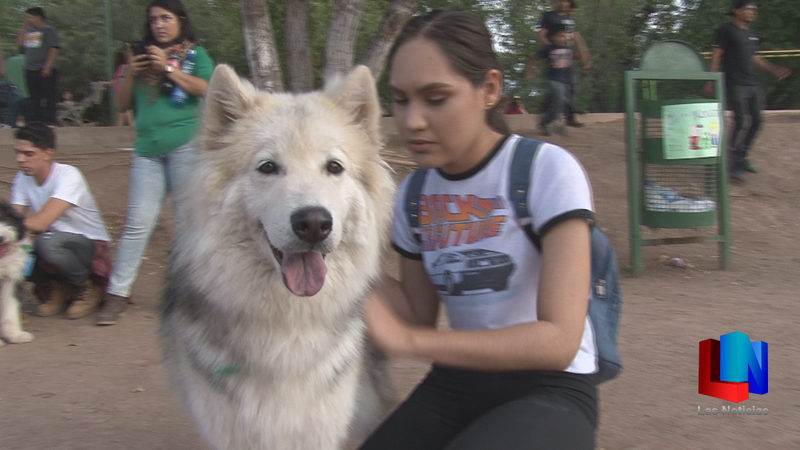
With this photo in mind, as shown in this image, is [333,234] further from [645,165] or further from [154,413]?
[645,165]

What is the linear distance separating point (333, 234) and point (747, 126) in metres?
8.42

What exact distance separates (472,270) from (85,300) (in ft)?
14.1

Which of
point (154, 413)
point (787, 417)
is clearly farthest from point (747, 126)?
point (154, 413)

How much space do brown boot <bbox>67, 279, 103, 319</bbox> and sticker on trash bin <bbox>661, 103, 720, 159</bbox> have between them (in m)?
4.95

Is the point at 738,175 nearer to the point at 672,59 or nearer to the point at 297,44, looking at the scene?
the point at 672,59

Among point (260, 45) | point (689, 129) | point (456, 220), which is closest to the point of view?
point (456, 220)

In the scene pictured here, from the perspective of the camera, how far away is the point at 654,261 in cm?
727

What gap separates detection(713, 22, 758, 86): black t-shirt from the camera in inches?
340

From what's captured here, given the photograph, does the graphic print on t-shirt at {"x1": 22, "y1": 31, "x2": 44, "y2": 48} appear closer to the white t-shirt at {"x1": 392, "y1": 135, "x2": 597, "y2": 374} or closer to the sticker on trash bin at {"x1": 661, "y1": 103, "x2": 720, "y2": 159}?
the sticker on trash bin at {"x1": 661, "y1": 103, "x2": 720, "y2": 159}

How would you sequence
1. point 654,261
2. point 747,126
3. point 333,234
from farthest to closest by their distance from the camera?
point 747,126 → point 654,261 → point 333,234

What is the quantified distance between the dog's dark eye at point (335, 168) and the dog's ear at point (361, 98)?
0.24 m

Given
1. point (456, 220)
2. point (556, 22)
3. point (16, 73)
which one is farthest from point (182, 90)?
point (16, 73)

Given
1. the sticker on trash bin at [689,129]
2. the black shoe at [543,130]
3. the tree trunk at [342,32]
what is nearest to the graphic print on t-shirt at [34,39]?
the tree trunk at [342,32]

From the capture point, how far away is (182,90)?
5.03 metres
